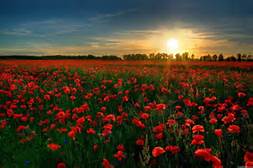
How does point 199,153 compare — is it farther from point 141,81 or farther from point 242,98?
point 141,81

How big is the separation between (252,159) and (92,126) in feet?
10.6

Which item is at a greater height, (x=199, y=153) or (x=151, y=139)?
(x=199, y=153)

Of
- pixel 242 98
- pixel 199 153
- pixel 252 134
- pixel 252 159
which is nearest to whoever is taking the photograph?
pixel 252 159

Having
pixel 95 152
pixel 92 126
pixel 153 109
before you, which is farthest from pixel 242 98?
pixel 95 152

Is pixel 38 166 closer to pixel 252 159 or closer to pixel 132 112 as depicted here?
pixel 132 112

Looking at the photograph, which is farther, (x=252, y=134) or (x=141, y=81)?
(x=141, y=81)

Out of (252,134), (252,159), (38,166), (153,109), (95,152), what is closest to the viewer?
(252,159)

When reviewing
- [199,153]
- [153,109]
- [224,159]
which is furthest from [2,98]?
[199,153]

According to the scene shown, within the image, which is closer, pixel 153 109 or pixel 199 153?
pixel 199 153

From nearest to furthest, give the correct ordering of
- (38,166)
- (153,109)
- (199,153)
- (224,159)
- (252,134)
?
(199,153), (252,134), (224,159), (38,166), (153,109)

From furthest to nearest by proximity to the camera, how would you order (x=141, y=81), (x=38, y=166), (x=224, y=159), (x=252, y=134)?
(x=141, y=81)
(x=38, y=166)
(x=224, y=159)
(x=252, y=134)

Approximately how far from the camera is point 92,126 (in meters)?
5.02

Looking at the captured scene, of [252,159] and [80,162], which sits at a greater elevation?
[252,159]

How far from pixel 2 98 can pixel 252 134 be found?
605cm
